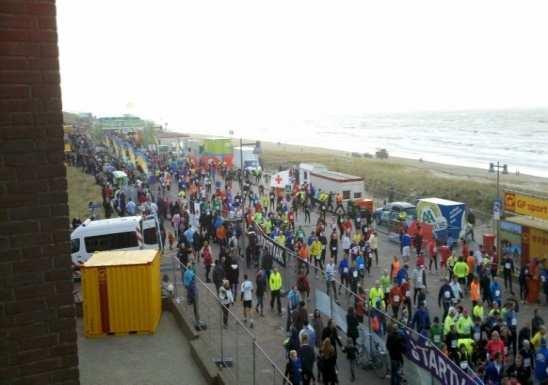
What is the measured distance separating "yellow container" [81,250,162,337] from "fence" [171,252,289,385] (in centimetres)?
128

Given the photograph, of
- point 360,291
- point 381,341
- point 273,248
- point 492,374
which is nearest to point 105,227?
point 273,248

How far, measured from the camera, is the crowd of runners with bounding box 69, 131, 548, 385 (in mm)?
12703

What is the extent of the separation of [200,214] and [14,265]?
81.4 ft

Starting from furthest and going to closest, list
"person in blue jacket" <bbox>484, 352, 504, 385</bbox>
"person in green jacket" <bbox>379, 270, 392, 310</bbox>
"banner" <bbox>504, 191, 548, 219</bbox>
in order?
1. "banner" <bbox>504, 191, 548, 219</bbox>
2. "person in green jacket" <bbox>379, 270, 392, 310</bbox>
3. "person in blue jacket" <bbox>484, 352, 504, 385</bbox>

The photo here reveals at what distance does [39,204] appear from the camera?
14.0 feet

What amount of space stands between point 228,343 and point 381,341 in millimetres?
3476

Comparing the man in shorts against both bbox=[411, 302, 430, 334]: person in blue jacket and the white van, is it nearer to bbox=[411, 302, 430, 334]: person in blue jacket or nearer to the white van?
bbox=[411, 302, 430, 334]: person in blue jacket

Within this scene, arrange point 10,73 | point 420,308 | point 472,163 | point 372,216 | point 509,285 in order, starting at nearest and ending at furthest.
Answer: point 10,73, point 420,308, point 509,285, point 372,216, point 472,163

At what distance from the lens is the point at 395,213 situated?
30.9m

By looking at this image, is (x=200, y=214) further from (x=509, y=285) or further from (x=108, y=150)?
(x=108, y=150)

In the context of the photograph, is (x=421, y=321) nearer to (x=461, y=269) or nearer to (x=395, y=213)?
(x=461, y=269)

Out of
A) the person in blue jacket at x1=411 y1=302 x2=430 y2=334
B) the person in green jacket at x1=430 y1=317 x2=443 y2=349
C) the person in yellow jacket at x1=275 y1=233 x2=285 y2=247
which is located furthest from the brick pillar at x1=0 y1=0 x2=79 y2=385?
the person in yellow jacket at x1=275 y1=233 x2=285 y2=247

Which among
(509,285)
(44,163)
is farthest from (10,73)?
(509,285)

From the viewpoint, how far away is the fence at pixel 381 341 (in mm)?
11281
